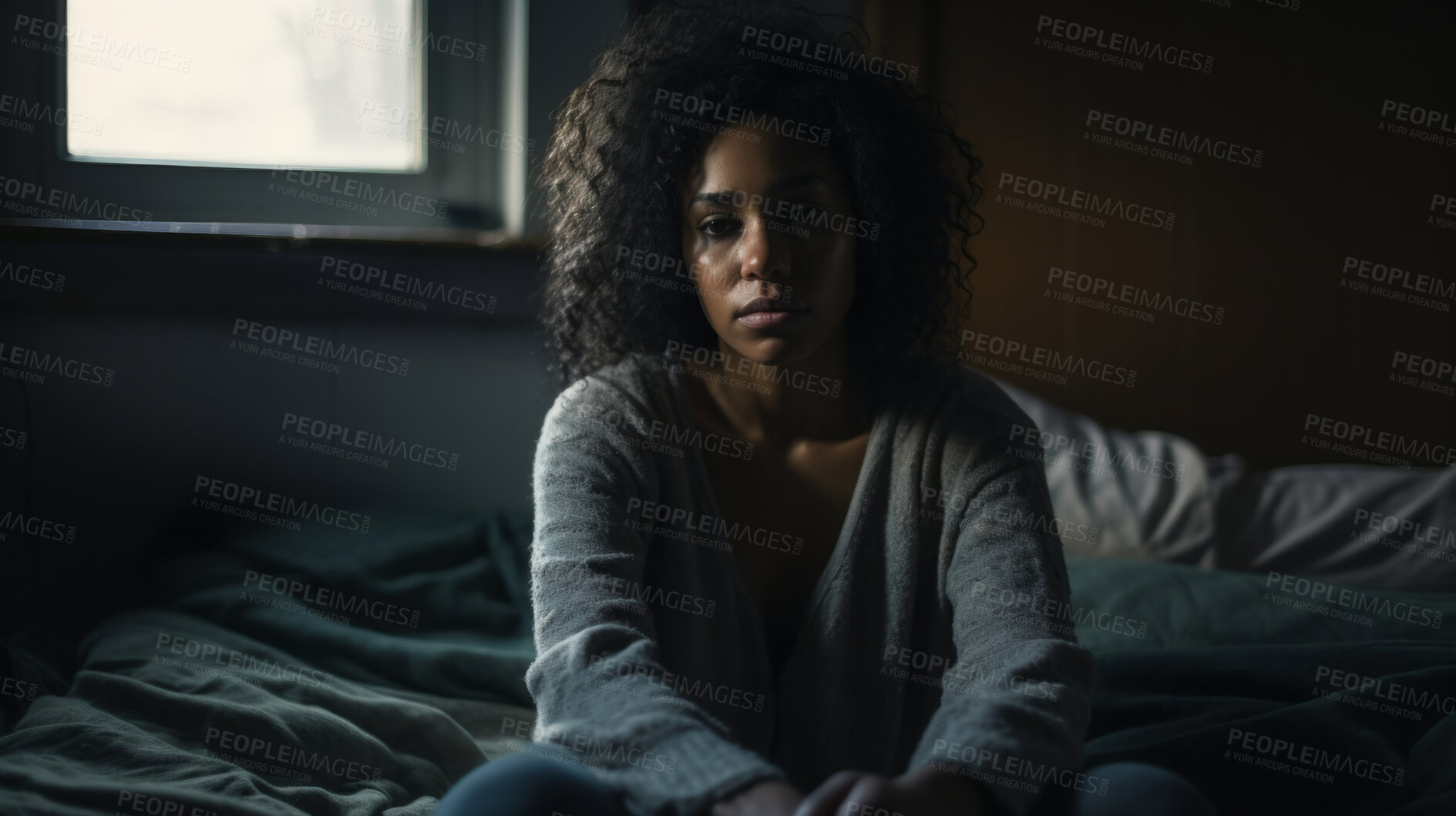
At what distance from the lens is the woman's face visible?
2.56 feet

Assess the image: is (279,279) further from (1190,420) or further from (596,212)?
(1190,420)

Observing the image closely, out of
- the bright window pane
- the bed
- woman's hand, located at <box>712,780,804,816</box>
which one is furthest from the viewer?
the bright window pane

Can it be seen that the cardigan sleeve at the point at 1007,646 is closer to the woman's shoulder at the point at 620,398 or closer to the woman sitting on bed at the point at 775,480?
the woman sitting on bed at the point at 775,480

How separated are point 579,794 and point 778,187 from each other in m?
0.45

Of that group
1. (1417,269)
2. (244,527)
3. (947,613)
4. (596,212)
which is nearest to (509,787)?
(947,613)

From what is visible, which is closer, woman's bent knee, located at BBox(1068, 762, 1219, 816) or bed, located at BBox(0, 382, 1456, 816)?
woman's bent knee, located at BBox(1068, 762, 1219, 816)

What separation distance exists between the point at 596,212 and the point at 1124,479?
3.26 ft

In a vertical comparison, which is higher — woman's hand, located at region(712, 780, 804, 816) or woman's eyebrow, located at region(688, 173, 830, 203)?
woman's eyebrow, located at region(688, 173, 830, 203)

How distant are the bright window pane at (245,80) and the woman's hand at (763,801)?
161 centimetres

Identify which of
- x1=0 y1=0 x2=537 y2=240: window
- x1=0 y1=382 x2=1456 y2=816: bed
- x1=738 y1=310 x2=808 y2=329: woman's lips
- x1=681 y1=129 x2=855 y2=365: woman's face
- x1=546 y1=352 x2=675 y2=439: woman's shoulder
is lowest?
x1=0 y1=382 x2=1456 y2=816: bed

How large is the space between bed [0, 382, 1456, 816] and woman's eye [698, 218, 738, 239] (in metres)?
0.28

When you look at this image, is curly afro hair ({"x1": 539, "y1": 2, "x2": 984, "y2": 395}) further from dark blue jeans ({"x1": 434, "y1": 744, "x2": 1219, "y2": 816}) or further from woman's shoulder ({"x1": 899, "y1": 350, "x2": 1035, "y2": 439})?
dark blue jeans ({"x1": 434, "y1": 744, "x2": 1219, "y2": 816})

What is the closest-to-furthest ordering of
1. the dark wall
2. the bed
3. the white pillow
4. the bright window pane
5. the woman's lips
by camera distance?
the woman's lips, the bed, the white pillow, the bright window pane, the dark wall

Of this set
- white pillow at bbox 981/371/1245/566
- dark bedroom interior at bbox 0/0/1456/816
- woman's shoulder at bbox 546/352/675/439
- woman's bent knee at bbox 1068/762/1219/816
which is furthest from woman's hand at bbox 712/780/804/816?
white pillow at bbox 981/371/1245/566
